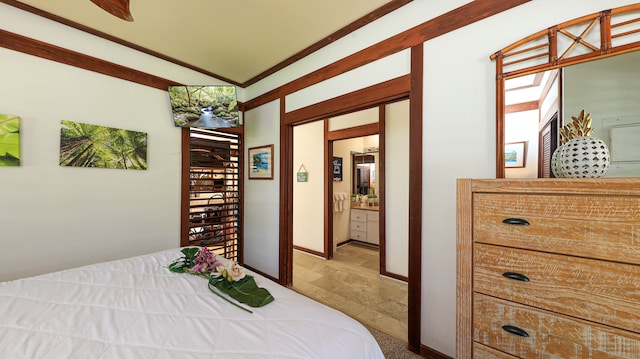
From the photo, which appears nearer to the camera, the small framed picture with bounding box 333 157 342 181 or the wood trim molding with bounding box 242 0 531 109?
the wood trim molding with bounding box 242 0 531 109

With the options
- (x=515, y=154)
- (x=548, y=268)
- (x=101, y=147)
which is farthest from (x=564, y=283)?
(x=101, y=147)

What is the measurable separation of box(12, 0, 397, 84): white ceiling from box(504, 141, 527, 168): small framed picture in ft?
4.85

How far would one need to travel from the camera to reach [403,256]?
3215mm

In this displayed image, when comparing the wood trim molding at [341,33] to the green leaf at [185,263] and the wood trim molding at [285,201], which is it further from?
the green leaf at [185,263]

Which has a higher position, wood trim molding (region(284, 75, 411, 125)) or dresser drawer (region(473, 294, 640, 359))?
wood trim molding (region(284, 75, 411, 125))

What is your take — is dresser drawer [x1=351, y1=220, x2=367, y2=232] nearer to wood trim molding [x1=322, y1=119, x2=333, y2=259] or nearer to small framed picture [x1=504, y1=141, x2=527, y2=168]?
wood trim molding [x1=322, y1=119, x2=333, y2=259]

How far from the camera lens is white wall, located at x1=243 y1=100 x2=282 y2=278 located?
3.05 m

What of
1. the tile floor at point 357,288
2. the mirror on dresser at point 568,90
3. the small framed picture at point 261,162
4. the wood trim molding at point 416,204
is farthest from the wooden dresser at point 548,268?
the small framed picture at point 261,162

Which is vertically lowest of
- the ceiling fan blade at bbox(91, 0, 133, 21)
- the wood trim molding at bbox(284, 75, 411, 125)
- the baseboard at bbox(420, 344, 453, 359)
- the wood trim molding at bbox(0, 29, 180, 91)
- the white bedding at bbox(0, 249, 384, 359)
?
the baseboard at bbox(420, 344, 453, 359)

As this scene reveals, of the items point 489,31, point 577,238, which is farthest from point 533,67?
point 577,238

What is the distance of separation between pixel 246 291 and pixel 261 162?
219 centimetres

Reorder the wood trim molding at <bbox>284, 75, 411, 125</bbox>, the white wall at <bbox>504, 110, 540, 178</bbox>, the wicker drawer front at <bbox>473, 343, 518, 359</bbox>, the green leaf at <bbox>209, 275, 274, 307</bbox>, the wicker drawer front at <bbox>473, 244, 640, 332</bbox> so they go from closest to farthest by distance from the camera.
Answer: the wicker drawer front at <bbox>473, 244, 640, 332</bbox> < the wicker drawer front at <bbox>473, 343, 518, 359</bbox> < the green leaf at <bbox>209, 275, 274, 307</bbox> < the white wall at <bbox>504, 110, 540, 178</bbox> < the wood trim molding at <bbox>284, 75, 411, 125</bbox>

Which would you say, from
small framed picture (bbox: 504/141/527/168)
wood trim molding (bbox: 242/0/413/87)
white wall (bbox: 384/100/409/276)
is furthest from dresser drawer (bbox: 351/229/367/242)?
small framed picture (bbox: 504/141/527/168)

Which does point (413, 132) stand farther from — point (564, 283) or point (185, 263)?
point (185, 263)
